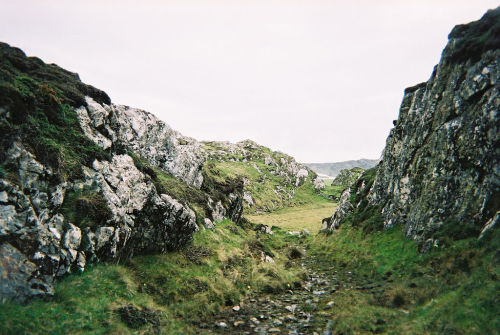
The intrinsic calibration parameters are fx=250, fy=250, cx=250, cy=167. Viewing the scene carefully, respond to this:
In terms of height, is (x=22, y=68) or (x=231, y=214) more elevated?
(x=22, y=68)

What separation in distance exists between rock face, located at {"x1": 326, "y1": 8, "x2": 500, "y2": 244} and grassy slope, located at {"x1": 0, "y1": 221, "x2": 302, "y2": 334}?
1497 centimetres

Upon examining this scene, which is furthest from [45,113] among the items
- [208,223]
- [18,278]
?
[208,223]

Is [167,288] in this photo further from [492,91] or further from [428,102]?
[428,102]

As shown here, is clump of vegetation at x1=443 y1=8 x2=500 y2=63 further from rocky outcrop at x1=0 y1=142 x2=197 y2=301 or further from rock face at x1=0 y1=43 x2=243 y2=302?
rocky outcrop at x1=0 y1=142 x2=197 y2=301

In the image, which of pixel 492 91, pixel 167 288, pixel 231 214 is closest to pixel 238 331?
pixel 167 288

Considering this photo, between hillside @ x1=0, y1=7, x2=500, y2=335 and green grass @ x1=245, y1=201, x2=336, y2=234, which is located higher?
hillside @ x1=0, y1=7, x2=500, y2=335

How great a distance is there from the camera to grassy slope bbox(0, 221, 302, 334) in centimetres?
994

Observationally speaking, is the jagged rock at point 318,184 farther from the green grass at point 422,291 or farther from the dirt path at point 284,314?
the dirt path at point 284,314

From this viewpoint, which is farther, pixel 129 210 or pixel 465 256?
pixel 129 210

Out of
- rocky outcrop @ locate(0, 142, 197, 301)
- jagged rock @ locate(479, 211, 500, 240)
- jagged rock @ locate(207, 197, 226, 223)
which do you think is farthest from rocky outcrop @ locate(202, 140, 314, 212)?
jagged rock @ locate(479, 211, 500, 240)

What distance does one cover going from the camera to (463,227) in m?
19.1

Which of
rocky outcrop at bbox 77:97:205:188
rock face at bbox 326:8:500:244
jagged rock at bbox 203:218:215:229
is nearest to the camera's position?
rock face at bbox 326:8:500:244

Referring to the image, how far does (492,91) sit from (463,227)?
11392mm

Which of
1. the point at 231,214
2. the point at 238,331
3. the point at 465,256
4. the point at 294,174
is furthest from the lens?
the point at 294,174
